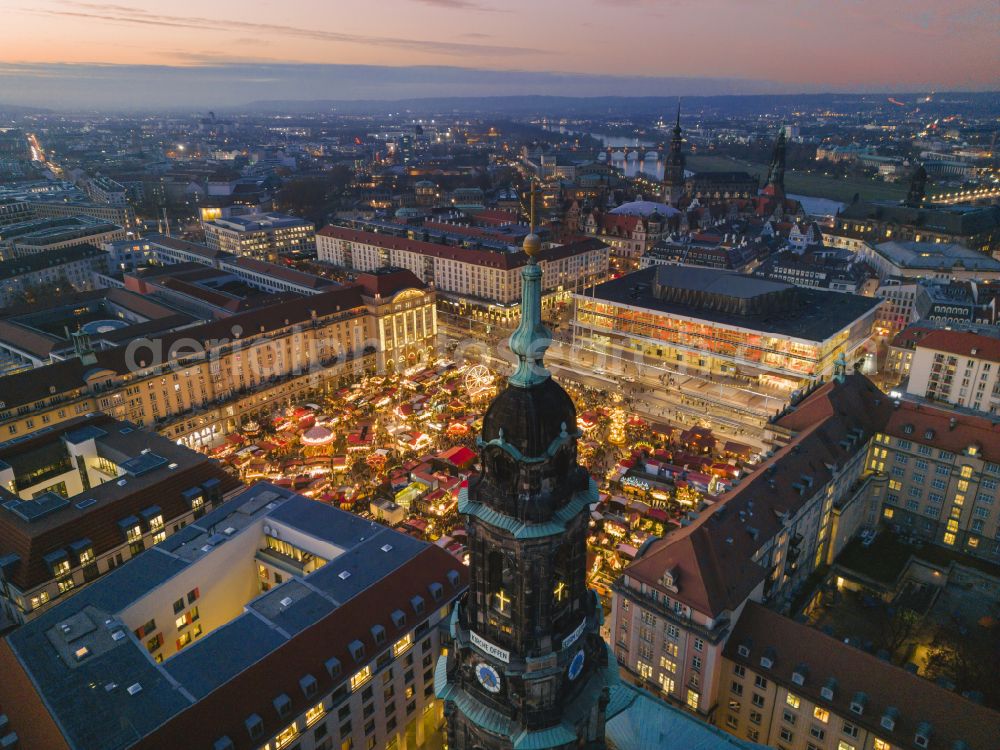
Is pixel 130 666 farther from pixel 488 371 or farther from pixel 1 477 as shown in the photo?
pixel 488 371

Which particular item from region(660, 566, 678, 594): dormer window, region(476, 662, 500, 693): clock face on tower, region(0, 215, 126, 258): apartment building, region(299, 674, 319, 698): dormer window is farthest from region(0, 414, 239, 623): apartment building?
region(0, 215, 126, 258): apartment building

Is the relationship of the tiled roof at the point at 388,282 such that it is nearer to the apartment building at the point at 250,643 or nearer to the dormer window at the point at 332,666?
the apartment building at the point at 250,643

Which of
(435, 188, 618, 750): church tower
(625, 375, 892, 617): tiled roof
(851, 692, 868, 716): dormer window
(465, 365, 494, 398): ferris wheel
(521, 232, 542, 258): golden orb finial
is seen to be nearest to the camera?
(521, 232, 542, 258): golden orb finial

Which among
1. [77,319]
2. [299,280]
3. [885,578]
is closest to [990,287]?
[885,578]

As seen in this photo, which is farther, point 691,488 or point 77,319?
point 77,319

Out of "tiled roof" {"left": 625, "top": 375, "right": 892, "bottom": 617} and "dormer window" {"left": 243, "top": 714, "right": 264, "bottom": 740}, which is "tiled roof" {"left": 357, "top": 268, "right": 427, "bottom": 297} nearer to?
"tiled roof" {"left": 625, "top": 375, "right": 892, "bottom": 617}

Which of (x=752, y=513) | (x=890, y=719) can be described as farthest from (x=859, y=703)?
(x=752, y=513)

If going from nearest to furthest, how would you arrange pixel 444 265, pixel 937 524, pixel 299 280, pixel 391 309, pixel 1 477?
1. pixel 1 477
2. pixel 937 524
3. pixel 391 309
4. pixel 299 280
5. pixel 444 265
